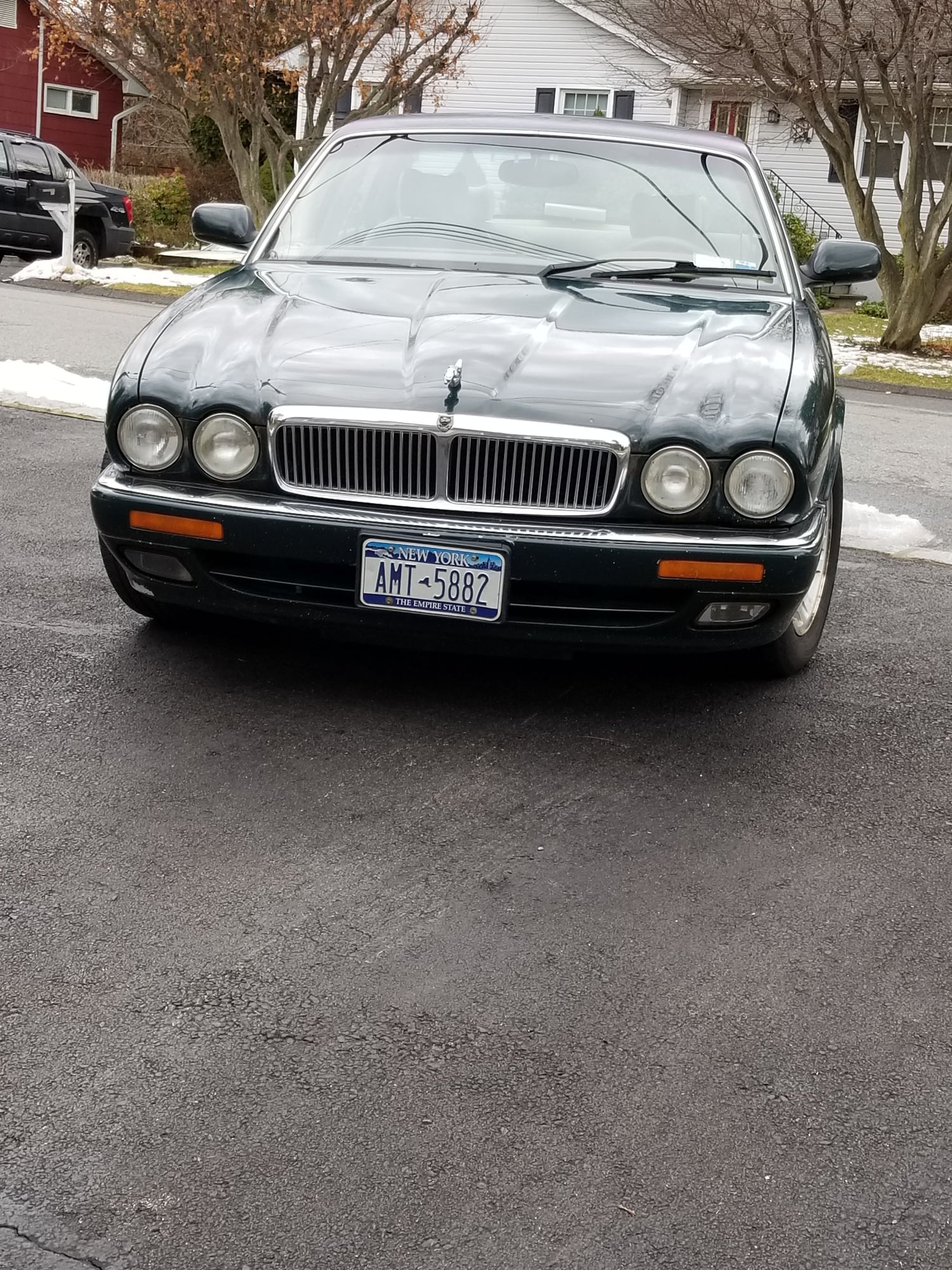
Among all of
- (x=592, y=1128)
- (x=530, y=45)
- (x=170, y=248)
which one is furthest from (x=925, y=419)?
(x=530, y=45)

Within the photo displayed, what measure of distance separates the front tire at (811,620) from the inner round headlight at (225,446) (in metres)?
1.50

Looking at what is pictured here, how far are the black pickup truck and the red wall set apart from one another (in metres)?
11.3

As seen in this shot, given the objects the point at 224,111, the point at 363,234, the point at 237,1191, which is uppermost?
the point at 224,111

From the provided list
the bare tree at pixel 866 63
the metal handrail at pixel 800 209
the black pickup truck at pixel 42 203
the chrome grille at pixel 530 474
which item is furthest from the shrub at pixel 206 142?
the chrome grille at pixel 530 474

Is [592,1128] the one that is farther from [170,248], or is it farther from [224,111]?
[170,248]

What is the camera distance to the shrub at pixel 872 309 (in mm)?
23297

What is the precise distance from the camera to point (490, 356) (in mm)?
3895

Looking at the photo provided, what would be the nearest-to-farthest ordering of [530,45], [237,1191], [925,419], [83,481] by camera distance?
[237,1191]
[83,481]
[925,419]
[530,45]

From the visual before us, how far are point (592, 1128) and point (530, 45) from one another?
99.7ft

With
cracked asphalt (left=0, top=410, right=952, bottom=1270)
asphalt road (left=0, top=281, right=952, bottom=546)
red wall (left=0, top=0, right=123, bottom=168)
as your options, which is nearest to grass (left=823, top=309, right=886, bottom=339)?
asphalt road (left=0, top=281, right=952, bottom=546)

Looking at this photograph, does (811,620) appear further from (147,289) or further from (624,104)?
(624,104)

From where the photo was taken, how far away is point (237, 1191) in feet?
6.95

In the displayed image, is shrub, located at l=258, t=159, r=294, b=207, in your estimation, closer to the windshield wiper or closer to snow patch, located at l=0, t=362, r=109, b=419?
snow patch, located at l=0, t=362, r=109, b=419

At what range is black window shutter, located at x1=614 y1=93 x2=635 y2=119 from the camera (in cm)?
2958
